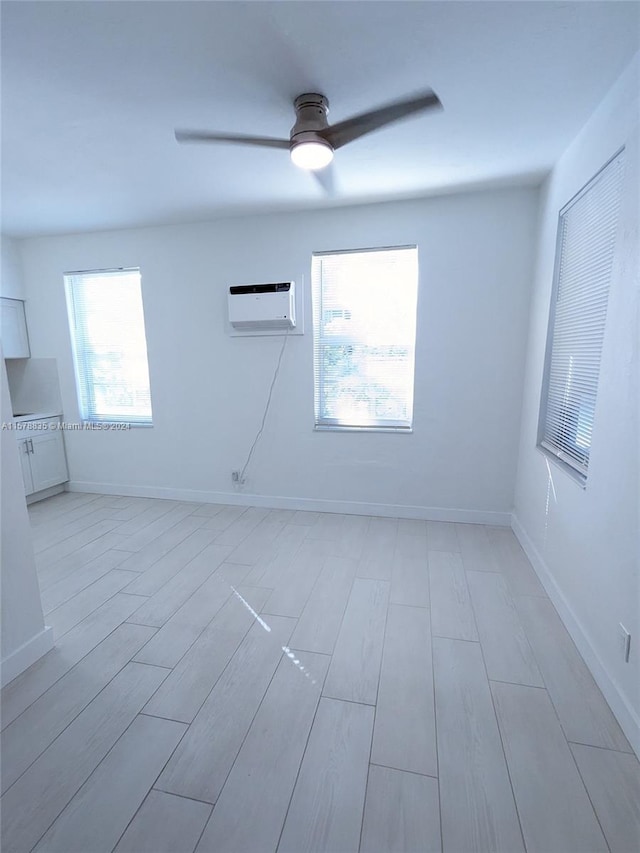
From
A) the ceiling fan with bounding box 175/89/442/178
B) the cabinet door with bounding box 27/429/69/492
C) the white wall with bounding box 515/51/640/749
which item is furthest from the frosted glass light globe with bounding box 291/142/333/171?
the cabinet door with bounding box 27/429/69/492

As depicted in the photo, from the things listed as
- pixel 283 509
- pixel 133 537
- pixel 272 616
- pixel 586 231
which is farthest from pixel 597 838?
pixel 133 537

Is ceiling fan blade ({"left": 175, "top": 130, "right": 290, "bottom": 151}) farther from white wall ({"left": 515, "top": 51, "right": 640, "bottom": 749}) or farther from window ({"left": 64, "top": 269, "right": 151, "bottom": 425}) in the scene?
window ({"left": 64, "top": 269, "right": 151, "bottom": 425})

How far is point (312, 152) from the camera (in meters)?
1.59

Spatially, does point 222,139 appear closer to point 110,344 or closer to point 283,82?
point 283,82

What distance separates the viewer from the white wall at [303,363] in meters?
2.91

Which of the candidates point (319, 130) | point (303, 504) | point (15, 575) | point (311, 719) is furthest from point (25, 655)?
point (319, 130)

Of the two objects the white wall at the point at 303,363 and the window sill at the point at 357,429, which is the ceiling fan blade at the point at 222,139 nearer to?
the white wall at the point at 303,363

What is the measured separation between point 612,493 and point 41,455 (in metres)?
4.64

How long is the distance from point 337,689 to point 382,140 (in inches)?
106

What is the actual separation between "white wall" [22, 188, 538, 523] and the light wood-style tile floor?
35.7 inches

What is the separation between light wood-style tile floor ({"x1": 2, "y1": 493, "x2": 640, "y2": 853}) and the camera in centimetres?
114

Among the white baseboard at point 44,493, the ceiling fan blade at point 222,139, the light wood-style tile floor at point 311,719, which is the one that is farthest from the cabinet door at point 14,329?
the ceiling fan blade at point 222,139

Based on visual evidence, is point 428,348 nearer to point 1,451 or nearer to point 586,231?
point 586,231

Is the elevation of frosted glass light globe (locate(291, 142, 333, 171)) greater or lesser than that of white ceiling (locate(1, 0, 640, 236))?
lesser
